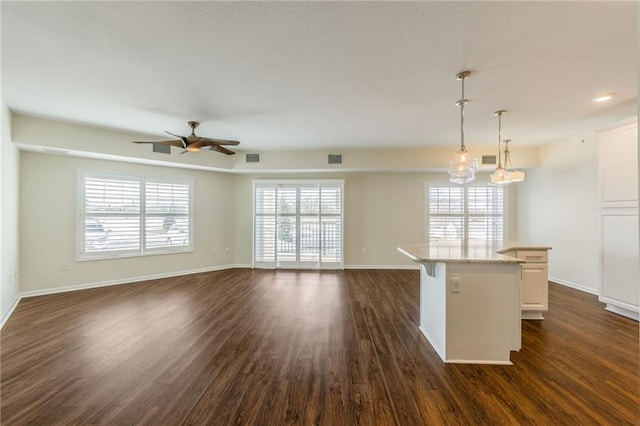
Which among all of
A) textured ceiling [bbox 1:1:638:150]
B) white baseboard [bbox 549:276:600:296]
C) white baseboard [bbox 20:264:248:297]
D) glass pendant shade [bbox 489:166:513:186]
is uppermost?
textured ceiling [bbox 1:1:638:150]

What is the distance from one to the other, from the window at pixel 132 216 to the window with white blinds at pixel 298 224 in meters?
1.62

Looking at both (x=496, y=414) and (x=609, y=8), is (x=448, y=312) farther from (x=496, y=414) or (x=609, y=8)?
(x=609, y=8)

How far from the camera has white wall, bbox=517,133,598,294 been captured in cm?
444

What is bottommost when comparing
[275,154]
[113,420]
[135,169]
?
[113,420]

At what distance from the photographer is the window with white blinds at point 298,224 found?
6355 millimetres

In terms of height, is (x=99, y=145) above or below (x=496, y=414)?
above

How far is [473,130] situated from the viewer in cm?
443

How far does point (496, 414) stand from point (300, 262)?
4897 millimetres

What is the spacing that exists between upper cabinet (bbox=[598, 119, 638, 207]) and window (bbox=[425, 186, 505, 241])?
102 inches

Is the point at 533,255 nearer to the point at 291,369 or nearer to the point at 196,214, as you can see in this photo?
the point at 291,369

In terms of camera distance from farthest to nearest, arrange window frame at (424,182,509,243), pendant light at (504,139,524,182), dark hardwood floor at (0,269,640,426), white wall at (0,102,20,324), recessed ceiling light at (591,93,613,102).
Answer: window frame at (424,182,509,243)
pendant light at (504,139,524,182)
white wall at (0,102,20,324)
recessed ceiling light at (591,93,613,102)
dark hardwood floor at (0,269,640,426)

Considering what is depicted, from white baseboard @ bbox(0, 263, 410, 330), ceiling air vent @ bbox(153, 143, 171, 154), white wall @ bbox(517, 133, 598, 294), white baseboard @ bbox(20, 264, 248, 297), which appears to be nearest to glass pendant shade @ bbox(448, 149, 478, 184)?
white wall @ bbox(517, 133, 598, 294)

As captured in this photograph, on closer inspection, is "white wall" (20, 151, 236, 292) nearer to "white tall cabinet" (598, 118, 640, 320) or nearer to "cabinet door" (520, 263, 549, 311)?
"cabinet door" (520, 263, 549, 311)

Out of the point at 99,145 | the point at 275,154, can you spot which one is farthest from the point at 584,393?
the point at 99,145
